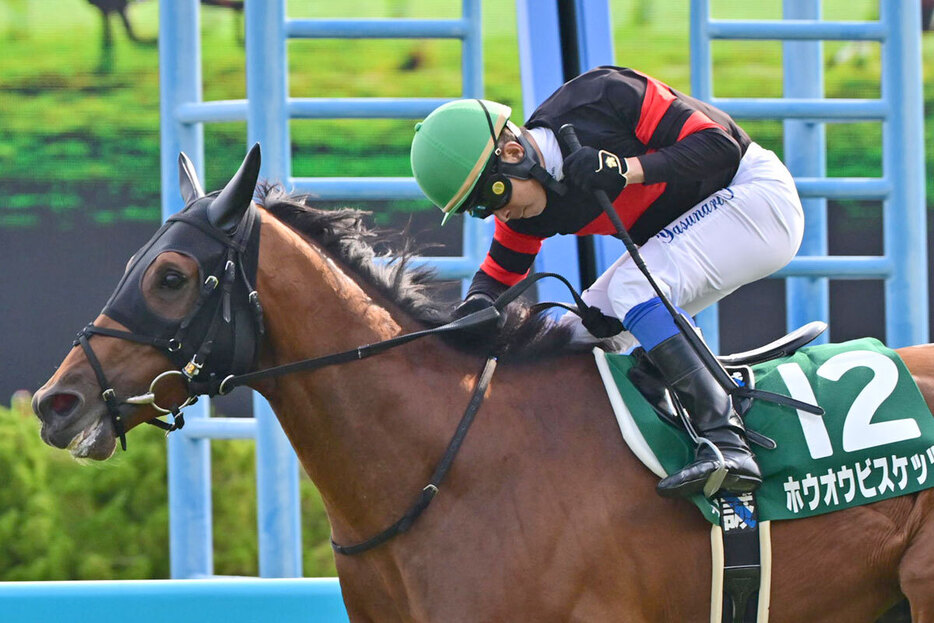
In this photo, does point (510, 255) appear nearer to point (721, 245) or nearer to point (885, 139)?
point (721, 245)

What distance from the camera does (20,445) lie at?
4.76 metres

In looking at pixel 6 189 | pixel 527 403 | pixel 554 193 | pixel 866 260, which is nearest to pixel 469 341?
pixel 527 403

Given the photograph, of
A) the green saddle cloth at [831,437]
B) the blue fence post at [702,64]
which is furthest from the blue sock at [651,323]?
the blue fence post at [702,64]

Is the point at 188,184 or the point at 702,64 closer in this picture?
the point at 188,184

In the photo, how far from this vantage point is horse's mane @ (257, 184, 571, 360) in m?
2.54

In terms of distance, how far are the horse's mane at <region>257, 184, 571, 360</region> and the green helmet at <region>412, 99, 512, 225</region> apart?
19 centimetres

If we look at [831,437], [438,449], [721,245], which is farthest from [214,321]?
[831,437]

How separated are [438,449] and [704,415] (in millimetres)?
568

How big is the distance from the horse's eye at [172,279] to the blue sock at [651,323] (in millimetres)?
954

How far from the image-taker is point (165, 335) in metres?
2.33

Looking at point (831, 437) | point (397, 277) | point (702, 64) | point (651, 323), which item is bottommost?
point (831, 437)

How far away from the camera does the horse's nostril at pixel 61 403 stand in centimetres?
229

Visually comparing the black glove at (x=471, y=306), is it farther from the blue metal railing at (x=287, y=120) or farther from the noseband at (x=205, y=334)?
the blue metal railing at (x=287, y=120)

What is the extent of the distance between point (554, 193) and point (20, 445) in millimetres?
3058
